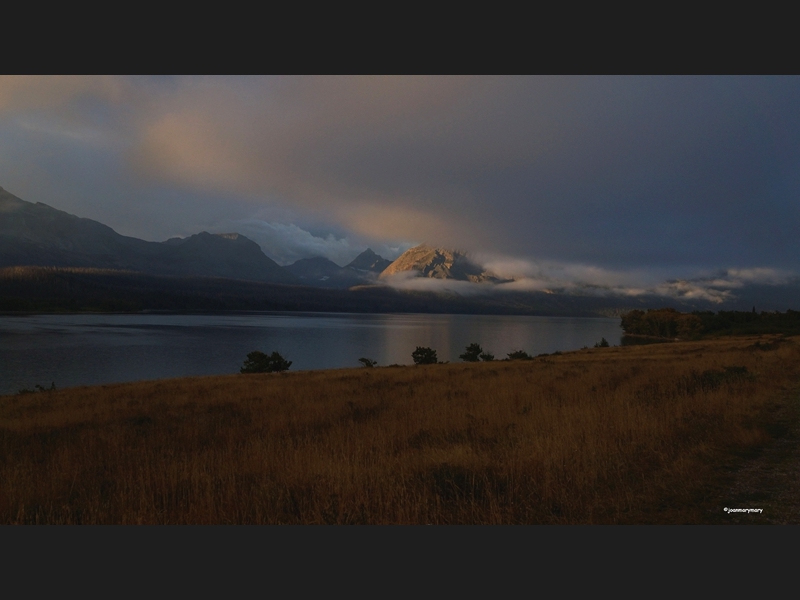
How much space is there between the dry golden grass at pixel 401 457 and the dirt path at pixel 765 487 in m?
0.21

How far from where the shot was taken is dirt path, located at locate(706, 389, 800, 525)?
5.21 metres

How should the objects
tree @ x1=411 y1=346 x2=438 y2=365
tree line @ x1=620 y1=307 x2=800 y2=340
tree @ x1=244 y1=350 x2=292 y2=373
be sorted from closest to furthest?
tree @ x1=244 y1=350 x2=292 y2=373, tree @ x1=411 y1=346 x2=438 y2=365, tree line @ x1=620 y1=307 x2=800 y2=340

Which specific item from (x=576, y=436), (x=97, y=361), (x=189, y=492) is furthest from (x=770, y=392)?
(x=97, y=361)

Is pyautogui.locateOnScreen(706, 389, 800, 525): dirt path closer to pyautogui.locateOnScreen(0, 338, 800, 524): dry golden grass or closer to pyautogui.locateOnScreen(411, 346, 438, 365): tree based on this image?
pyautogui.locateOnScreen(0, 338, 800, 524): dry golden grass

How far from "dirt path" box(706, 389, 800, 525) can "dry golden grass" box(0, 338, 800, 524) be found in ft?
0.68

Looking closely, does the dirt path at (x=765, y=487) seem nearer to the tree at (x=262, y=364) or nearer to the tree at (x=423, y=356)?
the tree at (x=262, y=364)

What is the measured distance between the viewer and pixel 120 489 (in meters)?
6.63

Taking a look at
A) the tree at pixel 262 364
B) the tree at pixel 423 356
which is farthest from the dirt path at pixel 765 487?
the tree at pixel 423 356

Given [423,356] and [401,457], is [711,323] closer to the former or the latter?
[423,356]

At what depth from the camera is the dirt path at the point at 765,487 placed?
17.1 ft

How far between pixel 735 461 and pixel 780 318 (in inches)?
4478

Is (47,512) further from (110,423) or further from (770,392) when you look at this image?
(770,392)

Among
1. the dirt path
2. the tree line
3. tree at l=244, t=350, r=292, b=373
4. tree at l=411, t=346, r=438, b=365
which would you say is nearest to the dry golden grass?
the dirt path

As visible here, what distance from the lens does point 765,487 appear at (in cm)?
596
